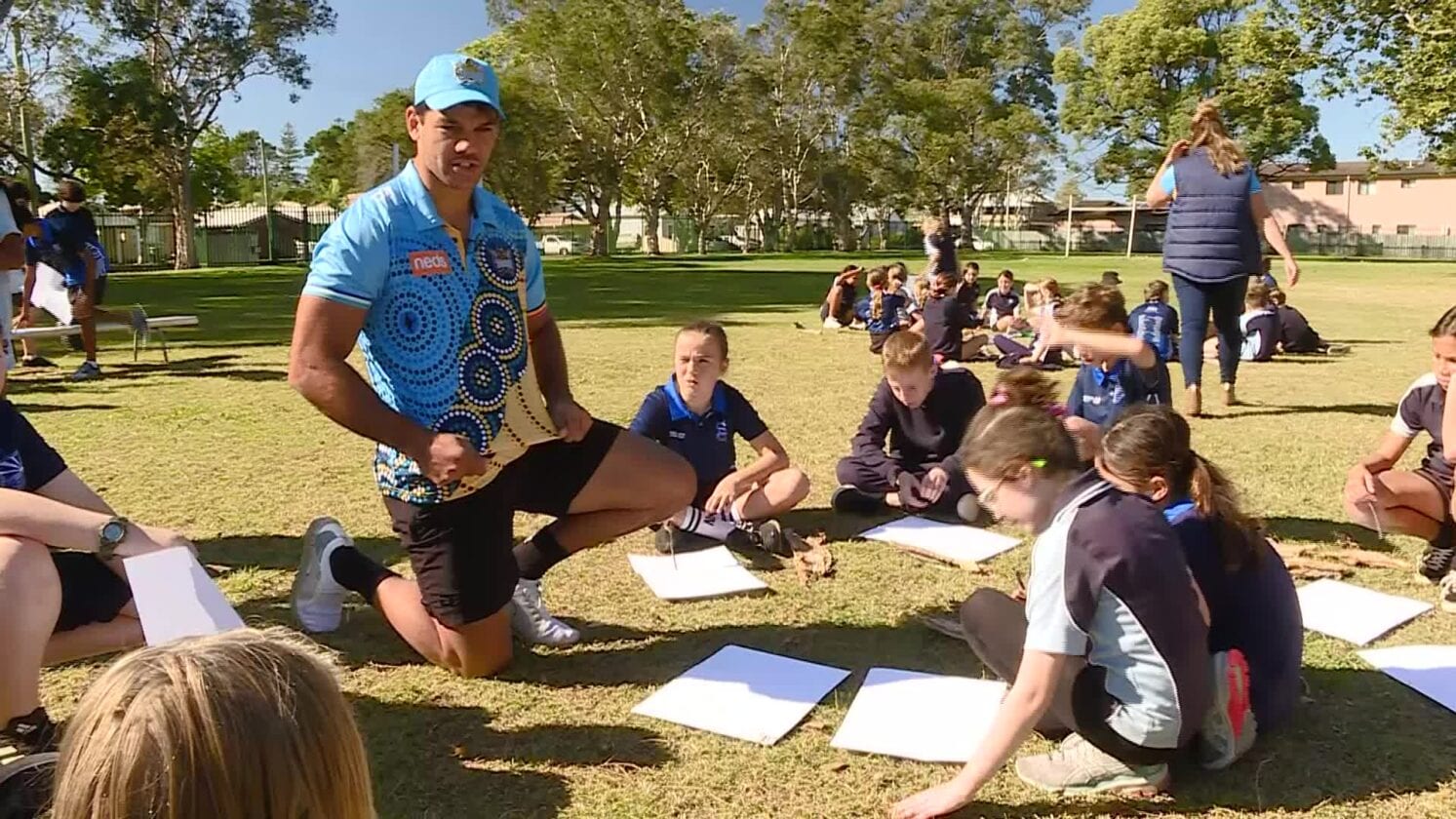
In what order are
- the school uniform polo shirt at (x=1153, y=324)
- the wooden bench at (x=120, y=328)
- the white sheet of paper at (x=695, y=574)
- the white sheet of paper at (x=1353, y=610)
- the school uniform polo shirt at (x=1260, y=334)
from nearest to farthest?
the white sheet of paper at (x=1353, y=610)
the white sheet of paper at (x=695, y=574)
the school uniform polo shirt at (x=1153, y=324)
the wooden bench at (x=120, y=328)
the school uniform polo shirt at (x=1260, y=334)

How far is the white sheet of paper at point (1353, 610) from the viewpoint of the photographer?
3.66m

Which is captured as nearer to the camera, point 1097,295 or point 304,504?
point 1097,295

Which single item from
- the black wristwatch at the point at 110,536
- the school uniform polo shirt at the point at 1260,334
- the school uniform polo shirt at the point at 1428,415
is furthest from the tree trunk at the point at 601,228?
the black wristwatch at the point at 110,536

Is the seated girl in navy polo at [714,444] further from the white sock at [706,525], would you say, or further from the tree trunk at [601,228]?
the tree trunk at [601,228]

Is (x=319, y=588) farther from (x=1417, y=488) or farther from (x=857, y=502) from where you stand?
(x=1417, y=488)

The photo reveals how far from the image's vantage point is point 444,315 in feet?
10.4

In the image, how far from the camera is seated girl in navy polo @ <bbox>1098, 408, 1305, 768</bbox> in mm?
2682

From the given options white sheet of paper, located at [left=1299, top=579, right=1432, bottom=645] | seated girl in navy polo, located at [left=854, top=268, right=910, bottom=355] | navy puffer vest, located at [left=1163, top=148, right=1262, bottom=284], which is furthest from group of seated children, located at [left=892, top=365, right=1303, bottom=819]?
seated girl in navy polo, located at [left=854, top=268, right=910, bottom=355]

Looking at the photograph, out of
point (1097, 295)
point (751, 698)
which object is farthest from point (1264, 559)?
point (1097, 295)

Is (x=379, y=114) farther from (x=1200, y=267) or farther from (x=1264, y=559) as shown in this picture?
(x=1264, y=559)

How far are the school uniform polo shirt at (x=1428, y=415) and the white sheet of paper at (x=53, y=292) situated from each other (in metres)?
10.5

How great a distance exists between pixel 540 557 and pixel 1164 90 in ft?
181

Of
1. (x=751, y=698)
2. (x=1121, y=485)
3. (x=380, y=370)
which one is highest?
(x=380, y=370)

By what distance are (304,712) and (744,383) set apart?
27.8 ft
